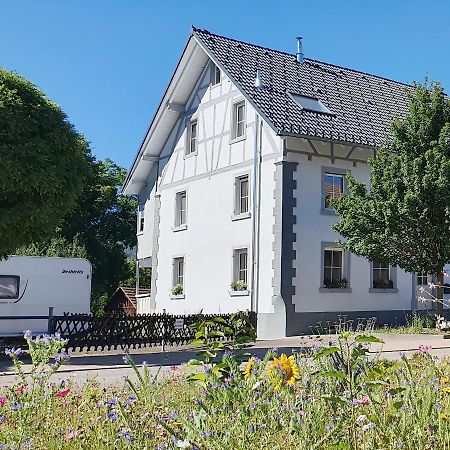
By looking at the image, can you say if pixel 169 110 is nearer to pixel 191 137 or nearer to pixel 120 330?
pixel 191 137

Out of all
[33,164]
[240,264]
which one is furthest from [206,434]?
[240,264]

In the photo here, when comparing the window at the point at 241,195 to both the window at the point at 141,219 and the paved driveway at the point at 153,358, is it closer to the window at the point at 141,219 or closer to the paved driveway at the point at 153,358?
the paved driveway at the point at 153,358

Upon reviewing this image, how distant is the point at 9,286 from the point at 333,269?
10279 mm

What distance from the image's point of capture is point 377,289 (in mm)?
22297

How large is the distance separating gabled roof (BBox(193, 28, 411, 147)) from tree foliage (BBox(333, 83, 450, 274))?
7.86 feet

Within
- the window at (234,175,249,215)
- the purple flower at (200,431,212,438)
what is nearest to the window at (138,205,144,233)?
the window at (234,175,249,215)

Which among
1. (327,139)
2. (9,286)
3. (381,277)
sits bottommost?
(9,286)

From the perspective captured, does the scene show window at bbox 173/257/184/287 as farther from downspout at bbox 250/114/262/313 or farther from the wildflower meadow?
the wildflower meadow

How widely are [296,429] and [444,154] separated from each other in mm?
16355

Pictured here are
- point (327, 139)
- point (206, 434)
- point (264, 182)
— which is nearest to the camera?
point (206, 434)

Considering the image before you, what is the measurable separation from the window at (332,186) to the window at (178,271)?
23.2ft

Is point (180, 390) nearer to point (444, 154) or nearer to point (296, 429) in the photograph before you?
point (296, 429)

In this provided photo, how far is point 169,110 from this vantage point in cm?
2616

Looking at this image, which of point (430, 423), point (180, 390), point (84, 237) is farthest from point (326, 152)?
point (84, 237)
